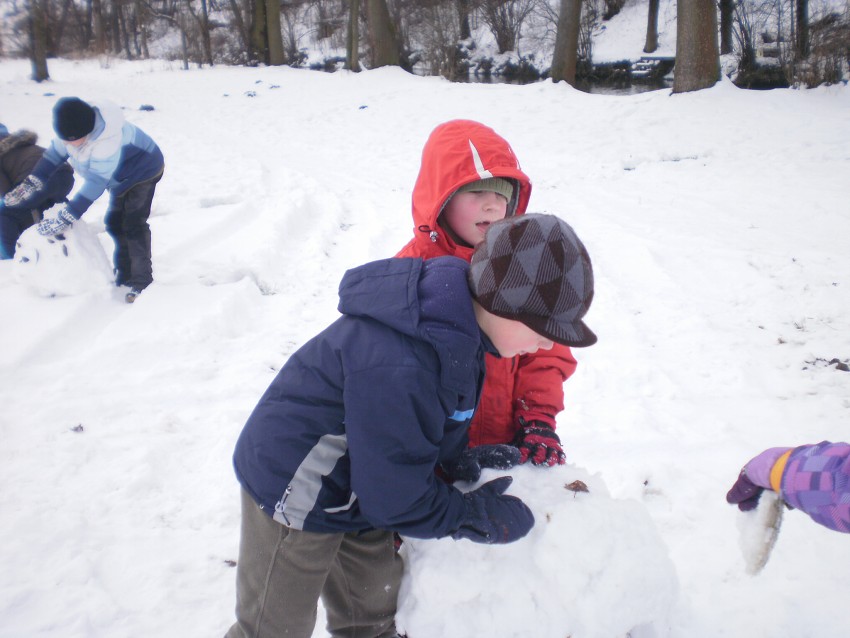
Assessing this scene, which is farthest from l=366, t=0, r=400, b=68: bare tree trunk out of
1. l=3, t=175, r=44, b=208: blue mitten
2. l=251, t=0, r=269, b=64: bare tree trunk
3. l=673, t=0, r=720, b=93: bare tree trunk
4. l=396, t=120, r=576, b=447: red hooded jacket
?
l=396, t=120, r=576, b=447: red hooded jacket

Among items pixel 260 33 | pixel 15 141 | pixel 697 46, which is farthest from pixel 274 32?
pixel 15 141

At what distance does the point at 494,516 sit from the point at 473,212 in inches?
43.9

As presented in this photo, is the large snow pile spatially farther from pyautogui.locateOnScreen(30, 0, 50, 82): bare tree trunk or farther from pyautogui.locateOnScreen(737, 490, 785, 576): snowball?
pyautogui.locateOnScreen(30, 0, 50, 82): bare tree trunk

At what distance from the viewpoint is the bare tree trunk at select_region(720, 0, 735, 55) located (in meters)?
13.7

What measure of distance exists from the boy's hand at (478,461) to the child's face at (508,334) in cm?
41

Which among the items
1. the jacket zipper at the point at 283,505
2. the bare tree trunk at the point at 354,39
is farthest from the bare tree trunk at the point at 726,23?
the jacket zipper at the point at 283,505

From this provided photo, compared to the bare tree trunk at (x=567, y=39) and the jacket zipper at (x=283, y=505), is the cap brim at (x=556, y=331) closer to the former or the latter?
the jacket zipper at (x=283, y=505)

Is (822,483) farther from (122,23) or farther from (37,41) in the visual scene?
(122,23)

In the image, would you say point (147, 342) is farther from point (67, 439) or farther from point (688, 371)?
point (688, 371)

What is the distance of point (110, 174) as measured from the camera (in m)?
3.82

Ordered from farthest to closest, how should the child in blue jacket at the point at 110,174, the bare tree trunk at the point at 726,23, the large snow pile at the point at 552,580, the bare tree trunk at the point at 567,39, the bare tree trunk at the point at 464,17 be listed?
the bare tree trunk at the point at 464,17 < the bare tree trunk at the point at 726,23 < the bare tree trunk at the point at 567,39 < the child in blue jacket at the point at 110,174 < the large snow pile at the point at 552,580

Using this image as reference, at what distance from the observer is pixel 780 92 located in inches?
345

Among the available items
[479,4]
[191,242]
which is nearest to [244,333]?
[191,242]

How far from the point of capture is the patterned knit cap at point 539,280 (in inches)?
46.4
